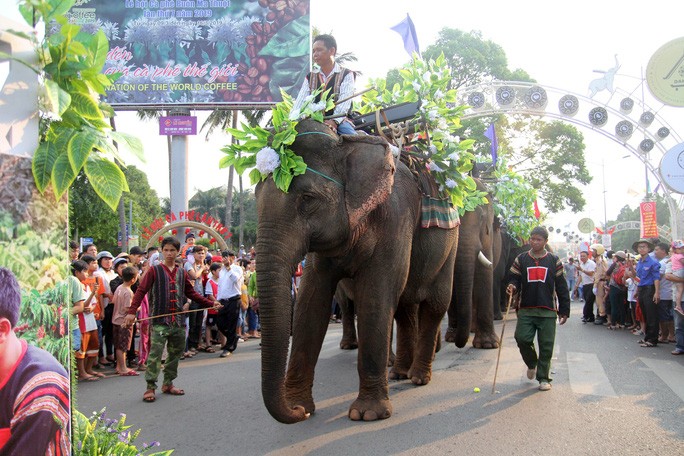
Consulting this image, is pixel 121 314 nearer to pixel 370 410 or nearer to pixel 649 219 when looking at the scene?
pixel 370 410

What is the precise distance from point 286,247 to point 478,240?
15.6 ft

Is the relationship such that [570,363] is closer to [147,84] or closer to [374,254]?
[374,254]

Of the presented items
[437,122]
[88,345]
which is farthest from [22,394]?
[88,345]

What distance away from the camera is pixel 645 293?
10906mm

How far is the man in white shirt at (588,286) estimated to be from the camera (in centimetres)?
1543

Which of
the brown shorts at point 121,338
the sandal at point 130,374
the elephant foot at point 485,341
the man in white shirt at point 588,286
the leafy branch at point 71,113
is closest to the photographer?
the leafy branch at point 71,113

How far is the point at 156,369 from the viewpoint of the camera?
22.0 feet

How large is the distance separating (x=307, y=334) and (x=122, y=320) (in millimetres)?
4393

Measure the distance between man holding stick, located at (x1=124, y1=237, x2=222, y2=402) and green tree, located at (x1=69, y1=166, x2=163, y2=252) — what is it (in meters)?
6.58

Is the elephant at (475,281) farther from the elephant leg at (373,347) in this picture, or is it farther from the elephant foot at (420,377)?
the elephant leg at (373,347)

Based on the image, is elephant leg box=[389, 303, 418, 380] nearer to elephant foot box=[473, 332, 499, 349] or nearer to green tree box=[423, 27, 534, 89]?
elephant foot box=[473, 332, 499, 349]

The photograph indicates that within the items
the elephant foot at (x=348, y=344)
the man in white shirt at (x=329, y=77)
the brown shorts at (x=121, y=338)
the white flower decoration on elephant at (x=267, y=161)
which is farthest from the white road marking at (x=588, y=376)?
the brown shorts at (x=121, y=338)

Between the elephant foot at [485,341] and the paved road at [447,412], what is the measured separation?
433mm

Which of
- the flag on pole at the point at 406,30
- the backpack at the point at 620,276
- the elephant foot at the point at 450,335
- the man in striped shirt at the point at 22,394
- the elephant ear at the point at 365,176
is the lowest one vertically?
the elephant foot at the point at 450,335
